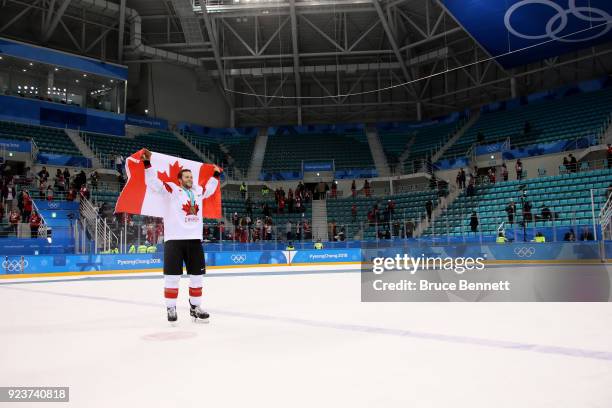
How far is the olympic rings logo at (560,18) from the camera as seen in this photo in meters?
21.4

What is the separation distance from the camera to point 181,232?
5.80 m

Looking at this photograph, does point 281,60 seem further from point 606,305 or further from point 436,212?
point 606,305

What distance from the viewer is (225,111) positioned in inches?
1490

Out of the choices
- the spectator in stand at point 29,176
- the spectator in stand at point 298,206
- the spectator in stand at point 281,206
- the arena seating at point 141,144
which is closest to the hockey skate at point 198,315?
the spectator in stand at point 29,176

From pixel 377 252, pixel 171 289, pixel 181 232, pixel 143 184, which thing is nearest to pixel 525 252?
pixel 377 252

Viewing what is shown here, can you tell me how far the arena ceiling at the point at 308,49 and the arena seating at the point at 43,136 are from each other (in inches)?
210

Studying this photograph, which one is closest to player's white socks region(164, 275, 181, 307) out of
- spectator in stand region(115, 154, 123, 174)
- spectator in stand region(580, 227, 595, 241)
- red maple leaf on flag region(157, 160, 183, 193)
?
red maple leaf on flag region(157, 160, 183, 193)

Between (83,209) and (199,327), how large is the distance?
1601 cm

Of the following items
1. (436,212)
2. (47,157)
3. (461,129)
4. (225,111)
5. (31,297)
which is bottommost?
(31,297)

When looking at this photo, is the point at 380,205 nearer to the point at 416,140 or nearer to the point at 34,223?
the point at 416,140

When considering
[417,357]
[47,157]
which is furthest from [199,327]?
[47,157]

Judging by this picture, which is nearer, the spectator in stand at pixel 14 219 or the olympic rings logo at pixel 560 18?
the spectator in stand at pixel 14 219

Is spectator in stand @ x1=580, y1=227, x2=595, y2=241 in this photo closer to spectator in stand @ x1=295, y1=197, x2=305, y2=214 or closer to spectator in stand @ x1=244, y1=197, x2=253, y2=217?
spectator in stand @ x1=295, y1=197, x2=305, y2=214

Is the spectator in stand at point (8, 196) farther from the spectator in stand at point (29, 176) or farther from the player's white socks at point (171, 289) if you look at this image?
the player's white socks at point (171, 289)
